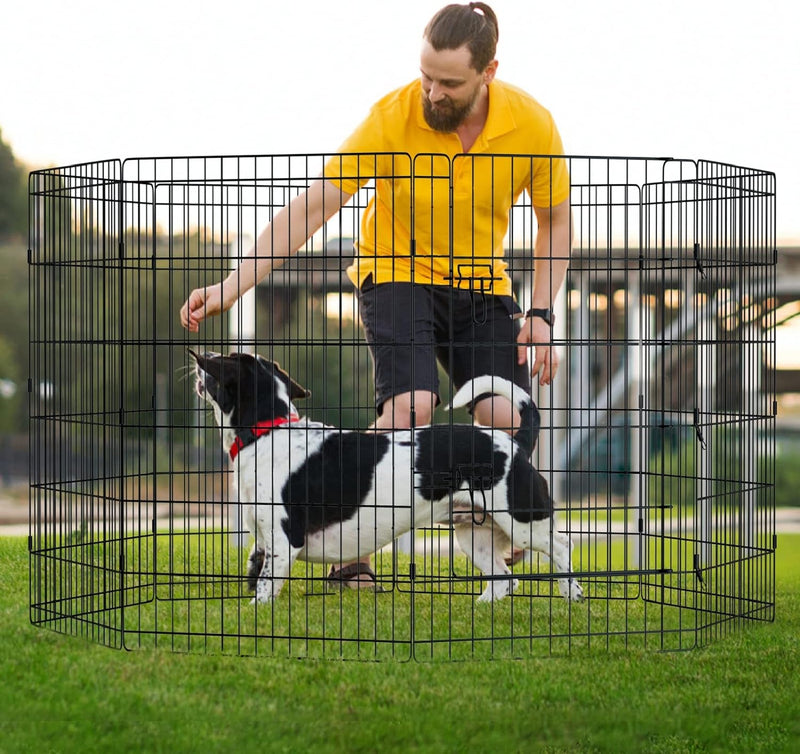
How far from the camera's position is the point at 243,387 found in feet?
15.3

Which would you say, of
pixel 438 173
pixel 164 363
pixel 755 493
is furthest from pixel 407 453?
pixel 164 363

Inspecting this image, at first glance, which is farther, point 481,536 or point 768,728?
point 481,536

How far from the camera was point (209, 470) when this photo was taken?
17.4ft

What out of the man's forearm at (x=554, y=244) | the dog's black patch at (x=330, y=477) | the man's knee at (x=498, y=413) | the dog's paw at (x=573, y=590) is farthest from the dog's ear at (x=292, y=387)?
the dog's paw at (x=573, y=590)

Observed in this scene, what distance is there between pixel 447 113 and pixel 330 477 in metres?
1.48

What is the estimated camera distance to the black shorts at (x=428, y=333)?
4551mm

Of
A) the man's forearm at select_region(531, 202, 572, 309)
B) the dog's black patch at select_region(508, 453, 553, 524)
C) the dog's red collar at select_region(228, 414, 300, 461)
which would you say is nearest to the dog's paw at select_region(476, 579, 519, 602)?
the dog's black patch at select_region(508, 453, 553, 524)

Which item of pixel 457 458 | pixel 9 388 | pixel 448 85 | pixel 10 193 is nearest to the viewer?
pixel 448 85

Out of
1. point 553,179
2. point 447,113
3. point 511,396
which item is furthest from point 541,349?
point 447,113

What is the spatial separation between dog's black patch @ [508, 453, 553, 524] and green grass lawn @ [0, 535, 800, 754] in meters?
0.68

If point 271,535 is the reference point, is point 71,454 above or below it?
above

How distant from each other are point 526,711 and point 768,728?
0.76 meters

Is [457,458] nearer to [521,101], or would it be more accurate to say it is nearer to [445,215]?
[445,215]

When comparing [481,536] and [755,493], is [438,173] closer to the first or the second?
[481,536]
